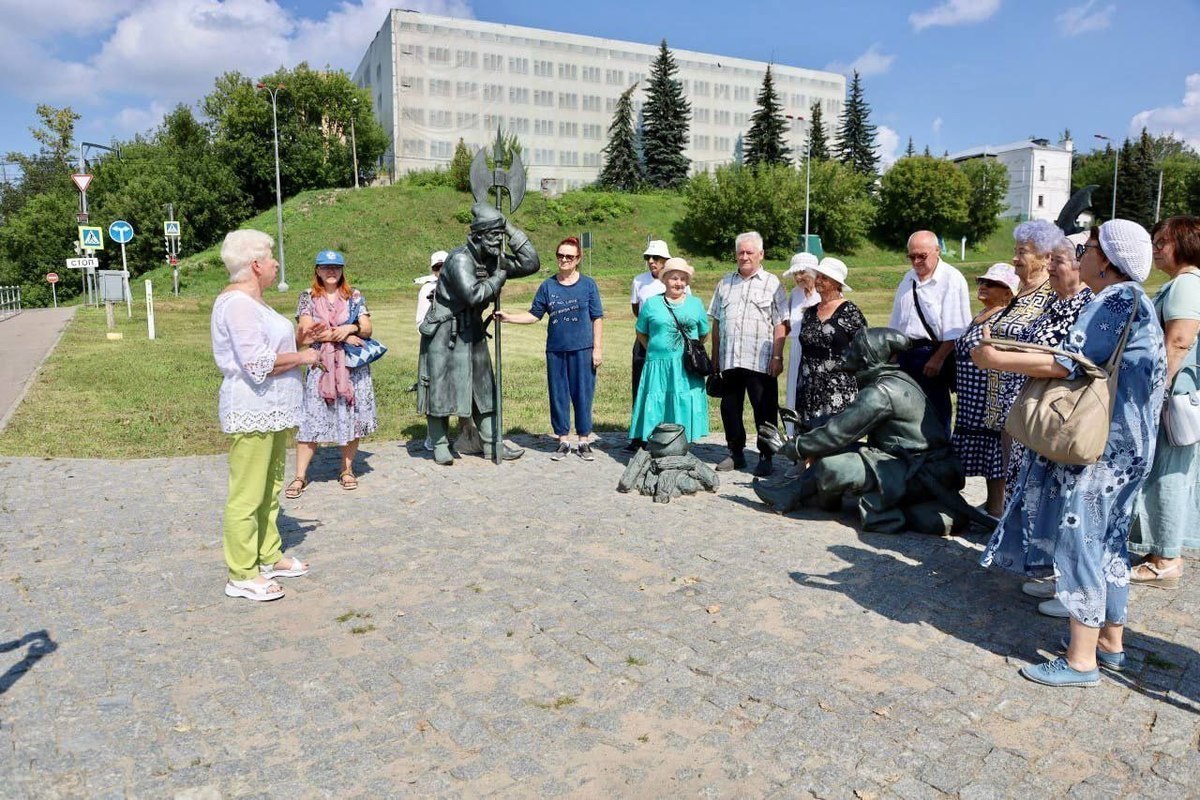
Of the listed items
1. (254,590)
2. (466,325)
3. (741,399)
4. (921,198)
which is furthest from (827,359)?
(921,198)

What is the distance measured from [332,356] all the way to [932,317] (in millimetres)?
4605

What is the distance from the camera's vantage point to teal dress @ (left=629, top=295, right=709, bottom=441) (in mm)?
7643

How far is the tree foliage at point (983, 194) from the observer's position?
2697 inches

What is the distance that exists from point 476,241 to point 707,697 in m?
5.30

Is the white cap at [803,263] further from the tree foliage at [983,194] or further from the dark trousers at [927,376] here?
the tree foliage at [983,194]

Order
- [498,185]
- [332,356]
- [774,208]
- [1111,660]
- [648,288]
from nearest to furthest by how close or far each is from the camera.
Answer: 1. [1111,660]
2. [332,356]
3. [498,185]
4. [648,288]
5. [774,208]

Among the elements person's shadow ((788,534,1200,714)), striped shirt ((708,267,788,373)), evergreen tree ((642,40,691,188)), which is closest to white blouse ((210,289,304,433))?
person's shadow ((788,534,1200,714))

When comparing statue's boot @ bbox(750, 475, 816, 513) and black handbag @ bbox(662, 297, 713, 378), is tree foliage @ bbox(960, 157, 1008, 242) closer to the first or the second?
black handbag @ bbox(662, 297, 713, 378)

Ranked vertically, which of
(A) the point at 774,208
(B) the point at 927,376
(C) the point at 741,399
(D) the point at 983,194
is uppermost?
(D) the point at 983,194

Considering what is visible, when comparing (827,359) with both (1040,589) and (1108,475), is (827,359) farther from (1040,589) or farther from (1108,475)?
(1108,475)

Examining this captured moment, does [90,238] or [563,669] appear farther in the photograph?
[90,238]

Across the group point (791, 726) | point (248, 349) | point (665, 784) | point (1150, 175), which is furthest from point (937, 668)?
point (1150, 175)

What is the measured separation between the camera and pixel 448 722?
3451 millimetres

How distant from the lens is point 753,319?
24.5 feet
